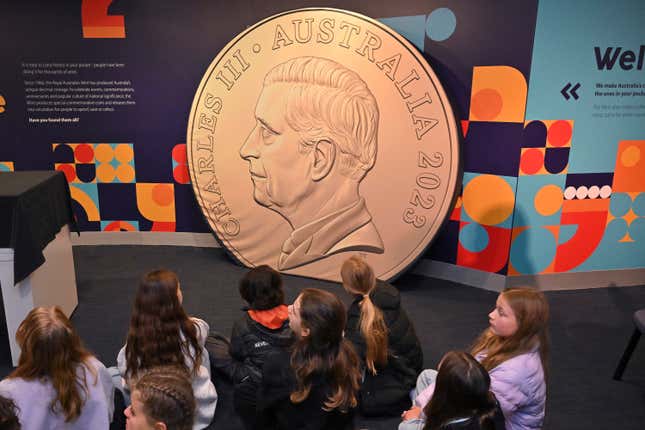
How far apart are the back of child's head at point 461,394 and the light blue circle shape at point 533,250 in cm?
241

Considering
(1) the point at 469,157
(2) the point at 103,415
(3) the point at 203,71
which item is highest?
(3) the point at 203,71

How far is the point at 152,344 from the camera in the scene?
6.61ft

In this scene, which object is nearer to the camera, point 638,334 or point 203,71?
point 638,334

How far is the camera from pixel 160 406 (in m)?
1.28

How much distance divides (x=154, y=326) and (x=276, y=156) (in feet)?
6.91

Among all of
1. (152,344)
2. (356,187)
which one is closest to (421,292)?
(356,187)

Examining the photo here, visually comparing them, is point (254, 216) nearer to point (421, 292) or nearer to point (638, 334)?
point (421, 292)

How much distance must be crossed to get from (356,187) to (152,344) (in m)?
2.05

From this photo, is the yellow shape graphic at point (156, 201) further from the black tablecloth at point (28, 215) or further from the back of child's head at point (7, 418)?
the back of child's head at point (7, 418)

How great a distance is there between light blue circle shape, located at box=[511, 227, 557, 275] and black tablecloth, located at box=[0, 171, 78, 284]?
2858mm

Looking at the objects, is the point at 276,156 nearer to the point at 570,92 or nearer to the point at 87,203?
the point at 87,203

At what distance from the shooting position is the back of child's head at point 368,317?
7.19 ft

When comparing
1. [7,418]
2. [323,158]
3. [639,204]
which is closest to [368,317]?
[7,418]

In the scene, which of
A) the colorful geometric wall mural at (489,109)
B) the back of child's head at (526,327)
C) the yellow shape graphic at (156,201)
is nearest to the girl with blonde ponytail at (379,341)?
the back of child's head at (526,327)
